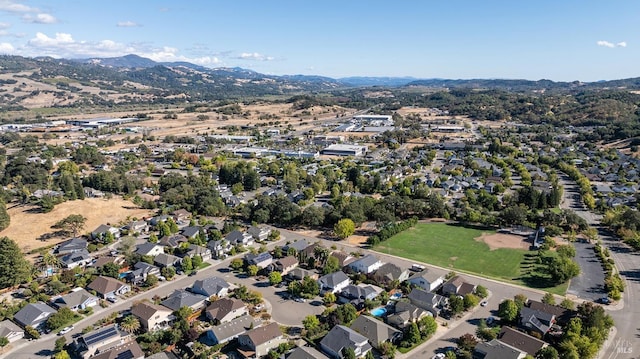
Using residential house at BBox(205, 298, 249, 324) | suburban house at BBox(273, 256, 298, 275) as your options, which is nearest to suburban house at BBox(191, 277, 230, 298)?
residential house at BBox(205, 298, 249, 324)

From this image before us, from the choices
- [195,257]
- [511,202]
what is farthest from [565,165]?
[195,257]

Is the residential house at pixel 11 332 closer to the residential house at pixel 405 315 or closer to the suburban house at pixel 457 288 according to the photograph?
the residential house at pixel 405 315

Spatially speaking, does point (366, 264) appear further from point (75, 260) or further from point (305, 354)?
point (75, 260)

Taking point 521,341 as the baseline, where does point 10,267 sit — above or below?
below

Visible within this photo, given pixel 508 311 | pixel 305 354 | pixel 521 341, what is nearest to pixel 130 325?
pixel 305 354

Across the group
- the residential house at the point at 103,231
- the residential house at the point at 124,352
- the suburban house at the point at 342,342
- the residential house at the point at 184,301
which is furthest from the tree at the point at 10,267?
the suburban house at the point at 342,342

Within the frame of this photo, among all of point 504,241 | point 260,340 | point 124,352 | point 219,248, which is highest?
point 504,241

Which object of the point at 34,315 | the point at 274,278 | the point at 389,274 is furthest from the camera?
the point at 389,274

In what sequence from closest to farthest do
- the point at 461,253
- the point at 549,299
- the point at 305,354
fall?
the point at 305,354 → the point at 549,299 → the point at 461,253

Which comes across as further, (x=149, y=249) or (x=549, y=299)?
(x=149, y=249)
